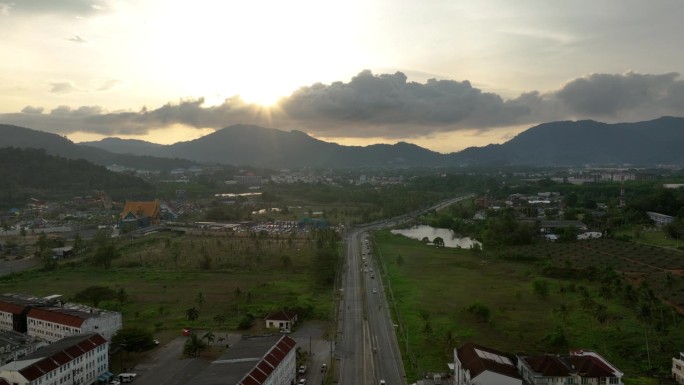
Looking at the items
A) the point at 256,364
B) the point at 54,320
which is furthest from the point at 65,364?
the point at 256,364

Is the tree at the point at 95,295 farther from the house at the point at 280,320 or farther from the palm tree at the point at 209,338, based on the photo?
the house at the point at 280,320

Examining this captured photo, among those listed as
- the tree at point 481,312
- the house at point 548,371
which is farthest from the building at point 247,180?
the house at point 548,371

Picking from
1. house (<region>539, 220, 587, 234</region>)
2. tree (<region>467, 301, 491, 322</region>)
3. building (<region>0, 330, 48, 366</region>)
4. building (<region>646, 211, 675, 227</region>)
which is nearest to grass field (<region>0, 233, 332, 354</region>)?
building (<region>0, 330, 48, 366</region>)

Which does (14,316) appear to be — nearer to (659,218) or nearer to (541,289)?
(541,289)

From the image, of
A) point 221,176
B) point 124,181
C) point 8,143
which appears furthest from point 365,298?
point 8,143

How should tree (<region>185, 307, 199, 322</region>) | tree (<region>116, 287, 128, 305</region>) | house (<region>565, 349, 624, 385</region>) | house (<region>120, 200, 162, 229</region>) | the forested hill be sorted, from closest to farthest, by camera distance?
1. house (<region>565, 349, 624, 385</region>)
2. tree (<region>185, 307, 199, 322</region>)
3. tree (<region>116, 287, 128, 305</region>)
4. house (<region>120, 200, 162, 229</region>)
5. the forested hill

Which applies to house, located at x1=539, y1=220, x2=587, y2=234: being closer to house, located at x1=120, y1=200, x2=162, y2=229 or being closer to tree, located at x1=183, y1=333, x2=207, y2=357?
tree, located at x1=183, y1=333, x2=207, y2=357
